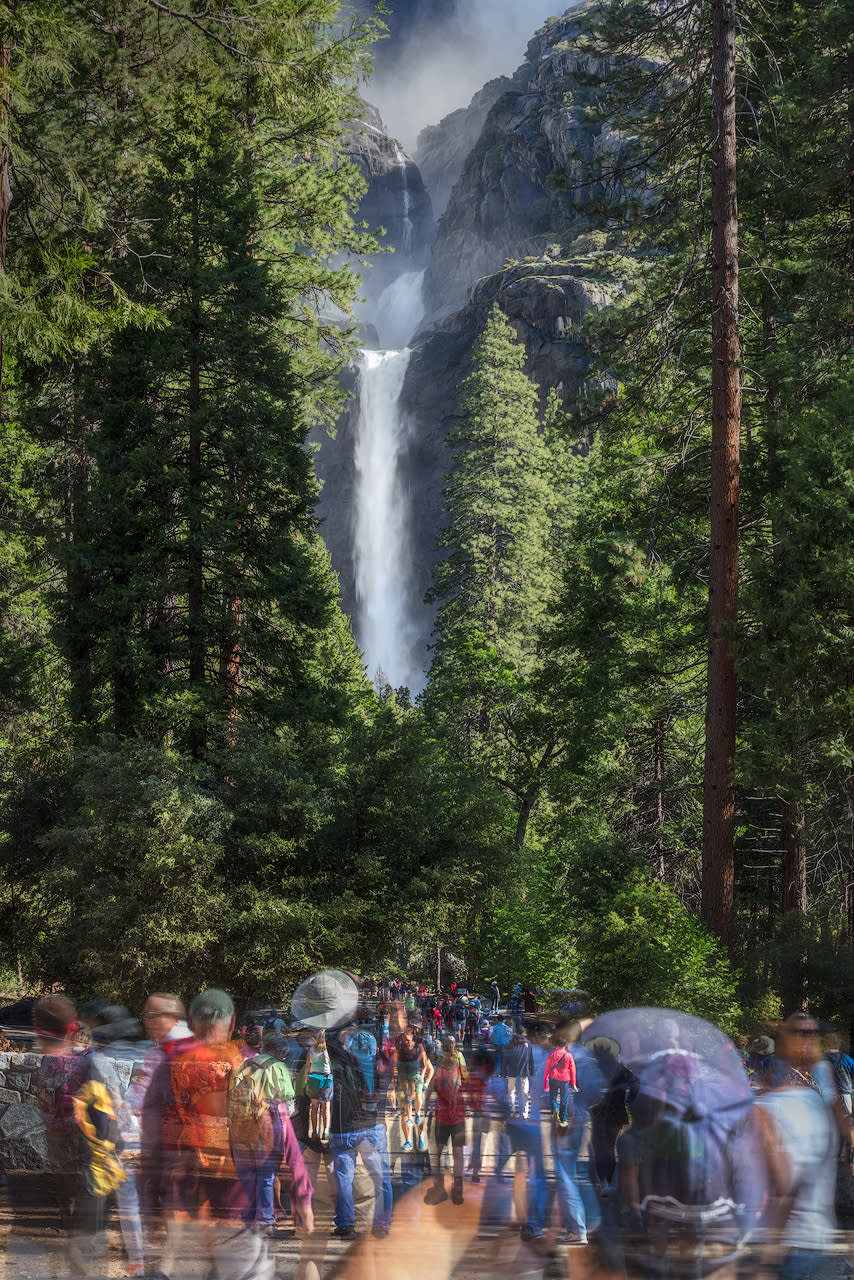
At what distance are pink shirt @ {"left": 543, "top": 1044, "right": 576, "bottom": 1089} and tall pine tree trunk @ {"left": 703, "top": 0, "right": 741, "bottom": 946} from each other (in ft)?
20.4

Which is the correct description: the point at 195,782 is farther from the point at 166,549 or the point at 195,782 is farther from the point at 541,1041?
the point at 541,1041

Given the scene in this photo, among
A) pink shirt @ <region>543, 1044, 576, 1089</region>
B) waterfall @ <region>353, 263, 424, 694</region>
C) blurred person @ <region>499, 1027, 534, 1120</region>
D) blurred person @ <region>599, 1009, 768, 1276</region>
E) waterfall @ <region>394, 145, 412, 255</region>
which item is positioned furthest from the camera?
waterfall @ <region>394, 145, 412, 255</region>

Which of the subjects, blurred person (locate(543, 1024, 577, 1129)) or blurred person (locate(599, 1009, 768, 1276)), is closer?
blurred person (locate(599, 1009, 768, 1276))

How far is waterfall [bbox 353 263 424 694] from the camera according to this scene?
64.2 m

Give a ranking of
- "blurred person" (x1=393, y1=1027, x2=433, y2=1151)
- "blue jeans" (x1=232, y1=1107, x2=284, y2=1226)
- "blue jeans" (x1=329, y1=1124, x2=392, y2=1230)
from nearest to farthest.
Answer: "blue jeans" (x1=232, y1=1107, x2=284, y2=1226) < "blue jeans" (x1=329, y1=1124, x2=392, y2=1230) < "blurred person" (x1=393, y1=1027, x2=433, y2=1151)

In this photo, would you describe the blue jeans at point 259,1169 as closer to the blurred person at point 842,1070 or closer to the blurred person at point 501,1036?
the blurred person at point 842,1070

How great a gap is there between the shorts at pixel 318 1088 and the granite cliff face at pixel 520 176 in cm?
7198

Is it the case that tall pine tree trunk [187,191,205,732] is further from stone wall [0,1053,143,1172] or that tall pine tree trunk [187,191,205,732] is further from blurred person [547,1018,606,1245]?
blurred person [547,1018,606,1245]

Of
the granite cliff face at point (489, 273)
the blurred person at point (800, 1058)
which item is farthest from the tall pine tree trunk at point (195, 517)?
the granite cliff face at point (489, 273)

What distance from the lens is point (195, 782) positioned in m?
12.4

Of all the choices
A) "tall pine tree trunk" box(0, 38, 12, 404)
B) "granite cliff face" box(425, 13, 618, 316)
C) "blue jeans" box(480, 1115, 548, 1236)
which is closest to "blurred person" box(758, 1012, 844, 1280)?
"blue jeans" box(480, 1115, 548, 1236)

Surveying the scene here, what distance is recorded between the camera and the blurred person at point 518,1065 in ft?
26.2

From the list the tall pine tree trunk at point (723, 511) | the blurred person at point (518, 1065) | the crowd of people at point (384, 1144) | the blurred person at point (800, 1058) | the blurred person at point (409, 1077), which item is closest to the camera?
the crowd of people at point (384, 1144)

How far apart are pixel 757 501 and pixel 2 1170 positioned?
43.2 feet
